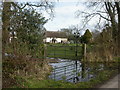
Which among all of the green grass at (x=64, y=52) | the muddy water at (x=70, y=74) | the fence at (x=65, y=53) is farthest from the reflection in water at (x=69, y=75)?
the green grass at (x=64, y=52)

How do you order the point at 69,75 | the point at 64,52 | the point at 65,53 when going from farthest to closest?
1. the point at 64,52
2. the point at 65,53
3. the point at 69,75

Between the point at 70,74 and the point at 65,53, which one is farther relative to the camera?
the point at 65,53

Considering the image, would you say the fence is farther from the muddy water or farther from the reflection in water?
the reflection in water

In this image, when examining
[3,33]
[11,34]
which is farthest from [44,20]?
[3,33]

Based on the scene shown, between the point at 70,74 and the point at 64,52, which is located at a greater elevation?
the point at 64,52

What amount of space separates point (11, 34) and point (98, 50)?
6.36m

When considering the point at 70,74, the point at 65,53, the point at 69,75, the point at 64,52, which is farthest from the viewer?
the point at 64,52

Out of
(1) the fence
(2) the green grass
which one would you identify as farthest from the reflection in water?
(2) the green grass

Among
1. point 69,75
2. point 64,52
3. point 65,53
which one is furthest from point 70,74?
point 64,52

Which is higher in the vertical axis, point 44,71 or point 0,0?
point 0,0

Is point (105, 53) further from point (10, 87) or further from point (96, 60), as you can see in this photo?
point (10, 87)

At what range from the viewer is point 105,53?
1148 cm

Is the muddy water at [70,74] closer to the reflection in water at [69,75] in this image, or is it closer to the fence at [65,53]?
the reflection in water at [69,75]

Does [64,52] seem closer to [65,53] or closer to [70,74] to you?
[65,53]
